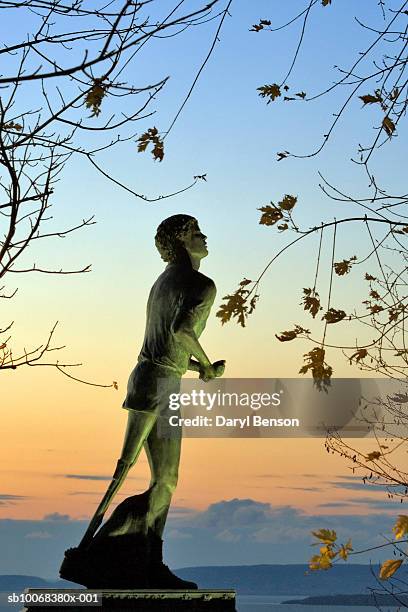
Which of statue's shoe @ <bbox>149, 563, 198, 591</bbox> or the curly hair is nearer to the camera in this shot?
statue's shoe @ <bbox>149, 563, 198, 591</bbox>

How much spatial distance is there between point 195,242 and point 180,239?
116mm

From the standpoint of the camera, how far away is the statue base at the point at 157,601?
21.6 ft

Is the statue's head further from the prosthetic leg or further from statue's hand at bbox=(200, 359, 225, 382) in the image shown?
the prosthetic leg

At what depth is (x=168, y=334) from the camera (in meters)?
7.15

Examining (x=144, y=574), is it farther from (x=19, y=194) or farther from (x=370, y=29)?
(x=370, y=29)

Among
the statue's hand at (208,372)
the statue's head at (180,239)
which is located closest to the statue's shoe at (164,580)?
the statue's hand at (208,372)

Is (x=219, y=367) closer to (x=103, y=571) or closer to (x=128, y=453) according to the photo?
(x=128, y=453)

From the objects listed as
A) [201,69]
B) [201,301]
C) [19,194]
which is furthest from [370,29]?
[201,301]

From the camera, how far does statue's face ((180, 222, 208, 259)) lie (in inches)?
289

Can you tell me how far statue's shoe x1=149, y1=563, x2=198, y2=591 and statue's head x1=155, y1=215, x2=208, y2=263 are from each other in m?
2.19

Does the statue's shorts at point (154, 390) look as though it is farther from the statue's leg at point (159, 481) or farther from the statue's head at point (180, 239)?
the statue's head at point (180, 239)

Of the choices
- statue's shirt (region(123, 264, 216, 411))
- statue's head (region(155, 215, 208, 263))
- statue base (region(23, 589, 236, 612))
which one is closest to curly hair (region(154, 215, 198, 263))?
statue's head (region(155, 215, 208, 263))

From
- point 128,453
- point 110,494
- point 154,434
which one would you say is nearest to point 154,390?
point 154,434

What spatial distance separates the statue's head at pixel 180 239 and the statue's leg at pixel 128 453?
1.19 m
